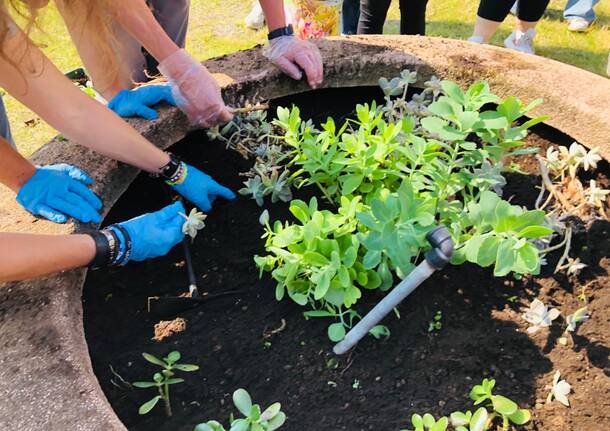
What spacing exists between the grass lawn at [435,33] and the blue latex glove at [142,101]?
1.69 meters

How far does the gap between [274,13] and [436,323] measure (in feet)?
3.93

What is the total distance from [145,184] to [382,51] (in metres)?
0.83

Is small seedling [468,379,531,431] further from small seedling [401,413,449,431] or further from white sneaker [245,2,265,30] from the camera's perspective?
white sneaker [245,2,265,30]

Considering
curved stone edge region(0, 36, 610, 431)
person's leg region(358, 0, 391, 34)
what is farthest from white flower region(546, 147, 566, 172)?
person's leg region(358, 0, 391, 34)

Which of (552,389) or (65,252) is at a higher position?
(65,252)

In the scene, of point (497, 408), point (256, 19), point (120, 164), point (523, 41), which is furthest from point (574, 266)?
point (256, 19)

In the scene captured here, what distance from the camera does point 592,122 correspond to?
4.74ft

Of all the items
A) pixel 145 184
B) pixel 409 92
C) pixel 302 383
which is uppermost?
pixel 409 92

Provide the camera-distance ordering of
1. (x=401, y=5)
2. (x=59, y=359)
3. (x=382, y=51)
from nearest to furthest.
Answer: (x=59, y=359)
(x=382, y=51)
(x=401, y=5)

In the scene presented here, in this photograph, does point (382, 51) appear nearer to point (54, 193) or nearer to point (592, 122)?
point (592, 122)

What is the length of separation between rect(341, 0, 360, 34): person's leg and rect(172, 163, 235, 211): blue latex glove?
85.5 inches

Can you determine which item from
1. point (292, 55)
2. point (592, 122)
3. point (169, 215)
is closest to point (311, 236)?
point (169, 215)

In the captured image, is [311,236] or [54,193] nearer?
[311,236]

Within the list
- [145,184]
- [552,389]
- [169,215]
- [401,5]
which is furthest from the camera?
[401,5]
